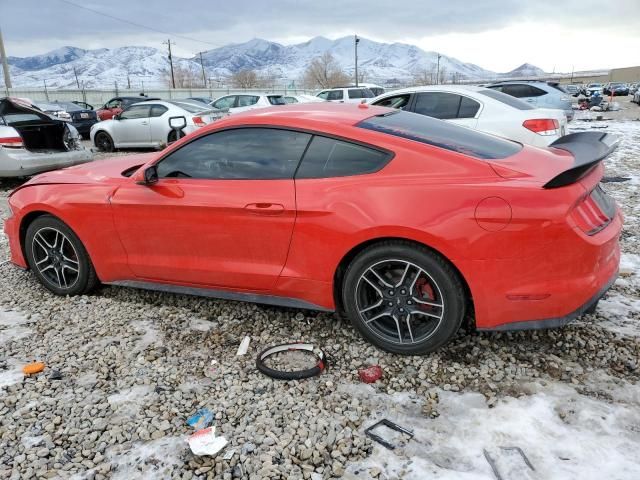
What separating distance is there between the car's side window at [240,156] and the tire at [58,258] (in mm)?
1045

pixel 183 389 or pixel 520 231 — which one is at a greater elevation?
pixel 520 231

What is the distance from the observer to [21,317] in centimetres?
380

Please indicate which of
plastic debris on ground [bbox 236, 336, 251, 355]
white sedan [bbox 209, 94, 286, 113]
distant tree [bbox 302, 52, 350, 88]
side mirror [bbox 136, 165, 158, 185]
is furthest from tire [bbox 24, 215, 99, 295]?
distant tree [bbox 302, 52, 350, 88]

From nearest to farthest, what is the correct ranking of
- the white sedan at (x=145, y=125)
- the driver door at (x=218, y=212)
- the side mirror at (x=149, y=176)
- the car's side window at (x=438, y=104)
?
the driver door at (x=218, y=212) → the side mirror at (x=149, y=176) → the car's side window at (x=438, y=104) → the white sedan at (x=145, y=125)

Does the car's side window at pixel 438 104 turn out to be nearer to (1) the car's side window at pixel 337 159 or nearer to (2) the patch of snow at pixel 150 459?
(1) the car's side window at pixel 337 159

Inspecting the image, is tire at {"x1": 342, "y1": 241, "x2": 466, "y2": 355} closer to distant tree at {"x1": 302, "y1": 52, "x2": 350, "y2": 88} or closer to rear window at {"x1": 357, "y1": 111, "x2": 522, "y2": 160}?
rear window at {"x1": 357, "y1": 111, "x2": 522, "y2": 160}

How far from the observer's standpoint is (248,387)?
284 centimetres

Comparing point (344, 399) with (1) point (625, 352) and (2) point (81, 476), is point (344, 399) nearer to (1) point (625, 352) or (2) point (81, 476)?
(2) point (81, 476)

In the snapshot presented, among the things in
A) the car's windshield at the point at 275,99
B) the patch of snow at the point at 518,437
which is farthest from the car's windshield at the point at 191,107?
the patch of snow at the point at 518,437

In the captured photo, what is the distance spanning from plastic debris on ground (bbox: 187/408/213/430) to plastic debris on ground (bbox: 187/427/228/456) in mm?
56

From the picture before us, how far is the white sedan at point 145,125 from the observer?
1217cm

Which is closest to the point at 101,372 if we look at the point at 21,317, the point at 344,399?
the point at 21,317

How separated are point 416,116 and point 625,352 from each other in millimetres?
2091

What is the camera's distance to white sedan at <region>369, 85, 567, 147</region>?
683 cm
